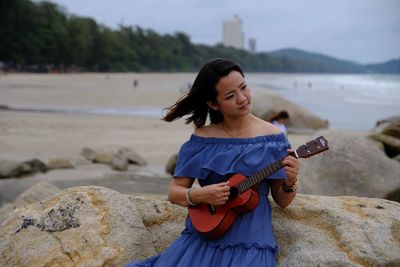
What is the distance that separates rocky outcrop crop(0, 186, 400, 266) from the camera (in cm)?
324

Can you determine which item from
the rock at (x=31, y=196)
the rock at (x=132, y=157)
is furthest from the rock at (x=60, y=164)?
the rock at (x=31, y=196)

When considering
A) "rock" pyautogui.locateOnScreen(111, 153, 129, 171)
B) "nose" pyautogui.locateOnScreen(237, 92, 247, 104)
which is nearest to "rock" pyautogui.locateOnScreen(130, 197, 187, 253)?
"nose" pyautogui.locateOnScreen(237, 92, 247, 104)

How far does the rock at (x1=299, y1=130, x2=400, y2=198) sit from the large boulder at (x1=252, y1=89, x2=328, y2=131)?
1151 centimetres

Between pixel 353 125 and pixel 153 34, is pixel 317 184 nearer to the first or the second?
pixel 353 125

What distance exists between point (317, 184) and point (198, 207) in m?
3.52

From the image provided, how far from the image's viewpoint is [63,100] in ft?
108

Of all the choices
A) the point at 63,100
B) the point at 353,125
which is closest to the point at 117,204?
the point at 353,125

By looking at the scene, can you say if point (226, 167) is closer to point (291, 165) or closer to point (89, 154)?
point (291, 165)

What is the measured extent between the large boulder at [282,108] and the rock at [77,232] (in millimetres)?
14462

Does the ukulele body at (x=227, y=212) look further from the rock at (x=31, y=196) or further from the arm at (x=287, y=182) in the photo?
the rock at (x=31, y=196)

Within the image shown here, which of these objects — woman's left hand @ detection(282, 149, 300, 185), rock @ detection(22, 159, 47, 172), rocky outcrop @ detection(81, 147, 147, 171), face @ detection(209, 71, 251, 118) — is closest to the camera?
woman's left hand @ detection(282, 149, 300, 185)

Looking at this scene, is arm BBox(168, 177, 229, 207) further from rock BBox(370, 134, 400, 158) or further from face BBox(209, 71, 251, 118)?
rock BBox(370, 134, 400, 158)

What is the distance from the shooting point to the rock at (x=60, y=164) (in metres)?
11.2

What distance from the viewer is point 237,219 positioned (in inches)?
116
